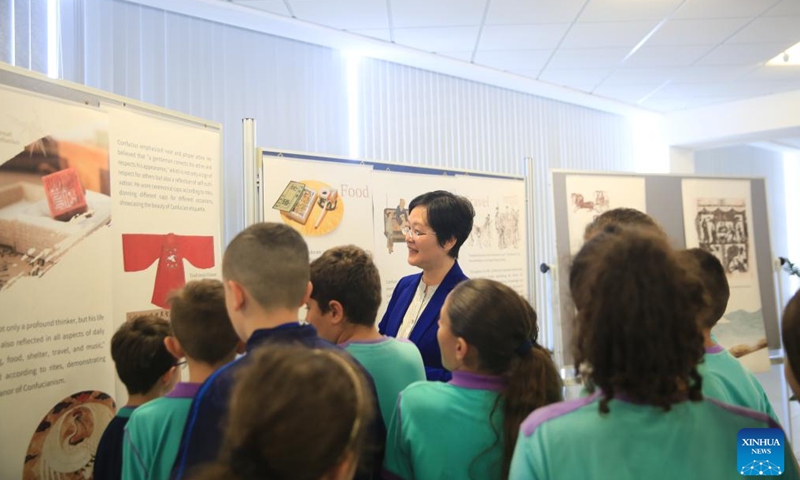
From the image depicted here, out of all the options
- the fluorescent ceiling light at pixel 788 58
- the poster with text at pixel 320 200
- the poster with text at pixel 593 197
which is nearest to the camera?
the poster with text at pixel 320 200

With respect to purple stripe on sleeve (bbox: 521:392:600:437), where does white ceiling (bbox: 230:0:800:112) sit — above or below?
above

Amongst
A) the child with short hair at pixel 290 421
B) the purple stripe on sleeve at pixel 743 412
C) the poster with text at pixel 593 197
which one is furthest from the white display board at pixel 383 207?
the purple stripe on sleeve at pixel 743 412

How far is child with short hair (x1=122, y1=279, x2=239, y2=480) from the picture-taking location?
4.00ft

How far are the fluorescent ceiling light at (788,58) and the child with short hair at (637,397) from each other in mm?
4663

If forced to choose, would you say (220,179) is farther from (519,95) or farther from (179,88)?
(519,95)

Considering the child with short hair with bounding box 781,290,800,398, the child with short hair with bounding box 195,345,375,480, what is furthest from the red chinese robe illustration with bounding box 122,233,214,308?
the child with short hair with bounding box 781,290,800,398

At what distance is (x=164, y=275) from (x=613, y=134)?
5.21 meters

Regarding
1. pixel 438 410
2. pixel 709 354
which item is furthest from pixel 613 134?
pixel 438 410

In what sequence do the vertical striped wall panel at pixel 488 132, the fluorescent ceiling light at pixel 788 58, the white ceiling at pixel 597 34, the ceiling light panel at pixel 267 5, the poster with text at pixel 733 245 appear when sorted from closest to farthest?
the ceiling light panel at pixel 267 5 → the white ceiling at pixel 597 34 → the poster with text at pixel 733 245 → the vertical striped wall panel at pixel 488 132 → the fluorescent ceiling light at pixel 788 58

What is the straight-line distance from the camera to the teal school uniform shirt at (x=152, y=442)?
1.22m

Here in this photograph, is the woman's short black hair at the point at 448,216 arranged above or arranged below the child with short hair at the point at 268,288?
above

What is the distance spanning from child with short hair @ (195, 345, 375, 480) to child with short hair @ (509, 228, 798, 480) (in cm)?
33

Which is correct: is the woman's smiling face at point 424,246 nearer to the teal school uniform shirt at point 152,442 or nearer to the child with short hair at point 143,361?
the child with short hair at point 143,361

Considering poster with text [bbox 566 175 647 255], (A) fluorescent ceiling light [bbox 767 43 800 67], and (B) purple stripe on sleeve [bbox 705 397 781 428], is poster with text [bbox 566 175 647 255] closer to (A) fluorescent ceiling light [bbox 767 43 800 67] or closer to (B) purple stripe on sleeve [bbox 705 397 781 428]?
(A) fluorescent ceiling light [bbox 767 43 800 67]
